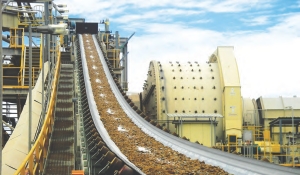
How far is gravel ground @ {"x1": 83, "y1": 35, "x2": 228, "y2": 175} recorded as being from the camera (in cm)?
1314

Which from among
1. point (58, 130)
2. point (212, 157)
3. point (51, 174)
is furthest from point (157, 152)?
point (58, 130)

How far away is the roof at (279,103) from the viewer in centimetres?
3562

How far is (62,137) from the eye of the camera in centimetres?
2242

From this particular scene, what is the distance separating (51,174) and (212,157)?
227 inches

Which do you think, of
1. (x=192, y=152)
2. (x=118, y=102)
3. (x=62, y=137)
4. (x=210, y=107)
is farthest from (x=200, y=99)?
(x=192, y=152)

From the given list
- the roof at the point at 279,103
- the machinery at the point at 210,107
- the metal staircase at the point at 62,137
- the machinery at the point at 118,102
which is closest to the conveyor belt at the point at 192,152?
the machinery at the point at 118,102

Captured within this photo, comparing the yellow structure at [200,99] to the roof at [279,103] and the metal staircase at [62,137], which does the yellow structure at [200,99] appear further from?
the metal staircase at [62,137]

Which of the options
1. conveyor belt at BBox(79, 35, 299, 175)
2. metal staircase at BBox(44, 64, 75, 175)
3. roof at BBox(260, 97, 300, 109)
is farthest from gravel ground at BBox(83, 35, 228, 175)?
roof at BBox(260, 97, 300, 109)

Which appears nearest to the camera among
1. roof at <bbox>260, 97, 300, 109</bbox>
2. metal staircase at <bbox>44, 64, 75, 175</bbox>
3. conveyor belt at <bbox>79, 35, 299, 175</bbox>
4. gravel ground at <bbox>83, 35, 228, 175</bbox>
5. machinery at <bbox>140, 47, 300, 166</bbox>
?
conveyor belt at <bbox>79, 35, 299, 175</bbox>

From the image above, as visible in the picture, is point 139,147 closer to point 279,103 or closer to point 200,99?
point 200,99

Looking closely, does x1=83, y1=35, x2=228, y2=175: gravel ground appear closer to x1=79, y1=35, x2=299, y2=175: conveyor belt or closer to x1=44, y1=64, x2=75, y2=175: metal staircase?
x1=79, y1=35, x2=299, y2=175: conveyor belt

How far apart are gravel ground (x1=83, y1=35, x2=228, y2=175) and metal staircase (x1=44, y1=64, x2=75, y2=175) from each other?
143cm

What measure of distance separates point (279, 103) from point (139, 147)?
68.6ft

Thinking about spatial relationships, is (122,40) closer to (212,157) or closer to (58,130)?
(58,130)
